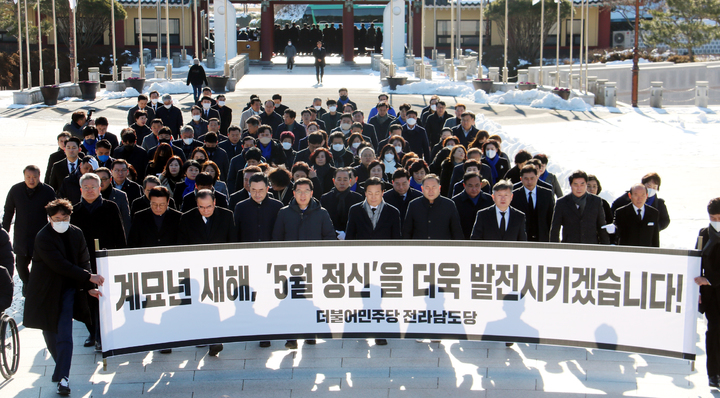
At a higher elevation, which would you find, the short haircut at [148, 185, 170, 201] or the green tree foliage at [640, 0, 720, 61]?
the green tree foliage at [640, 0, 720, 61]

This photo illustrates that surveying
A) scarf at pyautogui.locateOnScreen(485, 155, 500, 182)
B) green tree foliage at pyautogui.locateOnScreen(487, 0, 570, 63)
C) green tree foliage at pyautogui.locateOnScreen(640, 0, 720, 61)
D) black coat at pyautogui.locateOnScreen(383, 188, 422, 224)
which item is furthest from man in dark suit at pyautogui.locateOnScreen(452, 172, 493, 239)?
green tree foliage at pyautogui.locateOnScreen(487, 0, 570, 63)

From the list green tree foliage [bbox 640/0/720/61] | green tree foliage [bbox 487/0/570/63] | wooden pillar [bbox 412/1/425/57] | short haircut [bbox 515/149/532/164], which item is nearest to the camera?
short haircut [bbox 515/149/532/164]

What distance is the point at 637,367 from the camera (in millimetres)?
7285

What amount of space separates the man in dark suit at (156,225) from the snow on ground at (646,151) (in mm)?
6554

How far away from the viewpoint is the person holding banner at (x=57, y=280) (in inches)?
263

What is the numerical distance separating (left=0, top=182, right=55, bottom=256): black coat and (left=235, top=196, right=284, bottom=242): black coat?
236cm

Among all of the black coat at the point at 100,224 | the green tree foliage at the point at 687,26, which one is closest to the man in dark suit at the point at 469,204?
the black coat at the point at 100,224

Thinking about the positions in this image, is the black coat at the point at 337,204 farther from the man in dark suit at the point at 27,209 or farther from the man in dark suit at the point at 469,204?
the man in dark suit at the point at 27,209

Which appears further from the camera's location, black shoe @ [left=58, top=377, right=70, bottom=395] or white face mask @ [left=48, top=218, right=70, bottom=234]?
white face mask @ [left=48, top=218, right=70, bottom=234]

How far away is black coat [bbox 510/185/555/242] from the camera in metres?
8.98

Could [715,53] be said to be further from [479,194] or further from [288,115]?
Answer: [479,194]

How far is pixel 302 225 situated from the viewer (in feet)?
25.7

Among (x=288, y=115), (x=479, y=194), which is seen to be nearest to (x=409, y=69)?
(x=288, y=115)

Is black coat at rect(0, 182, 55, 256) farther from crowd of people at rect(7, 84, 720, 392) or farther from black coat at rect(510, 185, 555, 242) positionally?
black coat at rect(510, 185, 555, 242)
